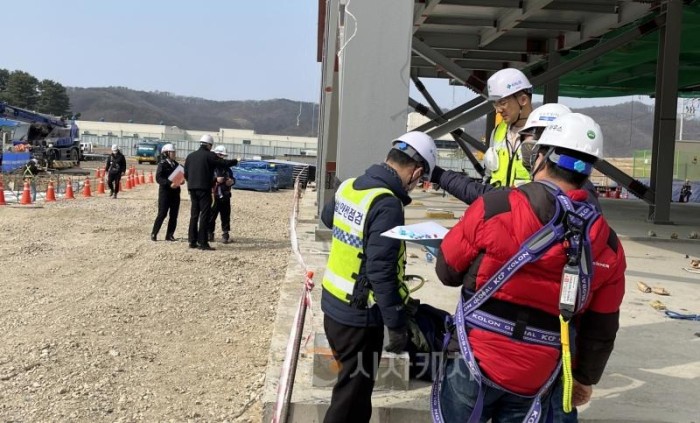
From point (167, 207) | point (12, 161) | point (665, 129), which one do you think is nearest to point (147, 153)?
point (12, 161)

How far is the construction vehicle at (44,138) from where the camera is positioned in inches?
1244

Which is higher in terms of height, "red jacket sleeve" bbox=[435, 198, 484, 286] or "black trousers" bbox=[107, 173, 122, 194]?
"red jacket sleeve" bbox=[435, 198, 484, 286]

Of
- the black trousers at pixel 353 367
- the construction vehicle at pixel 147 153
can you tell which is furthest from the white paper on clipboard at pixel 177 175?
the construction vehicle at pixel 147 153

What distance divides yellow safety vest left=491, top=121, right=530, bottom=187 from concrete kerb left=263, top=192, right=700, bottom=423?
4.78ft

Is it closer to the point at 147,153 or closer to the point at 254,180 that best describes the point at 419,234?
the point at 254,180

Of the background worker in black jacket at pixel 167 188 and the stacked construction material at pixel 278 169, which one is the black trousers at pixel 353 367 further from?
the stacked construction material at pixel 278 169

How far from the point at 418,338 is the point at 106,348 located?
331cm

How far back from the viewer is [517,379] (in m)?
2.52

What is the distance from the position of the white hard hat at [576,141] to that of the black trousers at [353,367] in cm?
148

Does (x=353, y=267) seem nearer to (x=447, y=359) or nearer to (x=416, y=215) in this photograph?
(x=447, y=359)

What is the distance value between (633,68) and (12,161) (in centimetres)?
2409

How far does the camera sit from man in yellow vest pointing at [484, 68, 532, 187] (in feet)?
13.4

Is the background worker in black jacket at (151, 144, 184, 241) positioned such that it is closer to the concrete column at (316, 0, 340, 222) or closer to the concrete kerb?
the concrete column at (316, 0, 340, 222)

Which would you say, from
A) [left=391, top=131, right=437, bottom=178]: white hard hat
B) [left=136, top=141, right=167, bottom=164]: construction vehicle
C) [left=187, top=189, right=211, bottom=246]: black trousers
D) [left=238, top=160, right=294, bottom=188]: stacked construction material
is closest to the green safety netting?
[left=187, top=189, right=211, bottom=246]: black trousers
